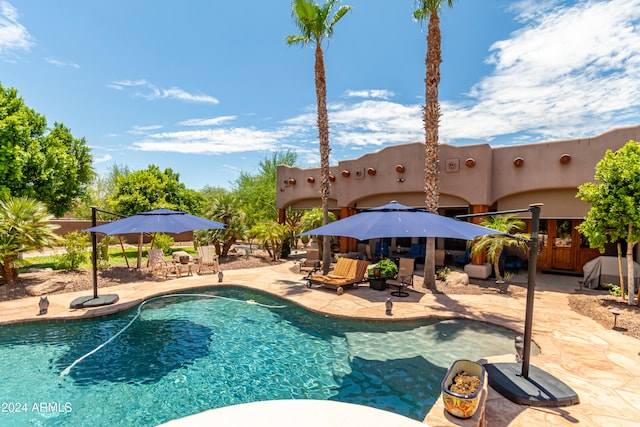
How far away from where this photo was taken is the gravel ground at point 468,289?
8.30m

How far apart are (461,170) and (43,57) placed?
870 inches

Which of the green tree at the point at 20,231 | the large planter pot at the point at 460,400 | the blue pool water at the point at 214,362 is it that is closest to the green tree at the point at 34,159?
the green tree at the point at 20,231

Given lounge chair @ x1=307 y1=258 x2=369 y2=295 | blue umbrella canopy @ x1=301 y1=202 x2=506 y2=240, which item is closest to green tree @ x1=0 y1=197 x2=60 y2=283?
lounge chair @ x1=307 y1=258 x2=369 y2=295

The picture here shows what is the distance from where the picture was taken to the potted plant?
11.6 m

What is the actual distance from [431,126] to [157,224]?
11.4 meters

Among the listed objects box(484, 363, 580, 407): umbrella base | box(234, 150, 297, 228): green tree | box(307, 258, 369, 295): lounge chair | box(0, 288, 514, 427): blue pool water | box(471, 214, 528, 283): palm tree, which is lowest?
box(0, 288, 514, 427): blue pool water

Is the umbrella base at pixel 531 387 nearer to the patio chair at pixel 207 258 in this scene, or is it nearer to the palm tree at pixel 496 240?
the palm tree at pixel 496 240

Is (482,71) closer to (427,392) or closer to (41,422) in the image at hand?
(427,392)

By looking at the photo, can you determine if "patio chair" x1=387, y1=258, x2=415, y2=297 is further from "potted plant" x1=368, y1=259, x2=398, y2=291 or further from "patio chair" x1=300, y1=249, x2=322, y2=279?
"patio chair" x1=300, y1=249, x2=322, y2=279

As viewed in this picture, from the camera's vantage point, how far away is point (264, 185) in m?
38.2

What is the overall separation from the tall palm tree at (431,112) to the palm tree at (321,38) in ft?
13.7

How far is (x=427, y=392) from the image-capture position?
5.32 meters

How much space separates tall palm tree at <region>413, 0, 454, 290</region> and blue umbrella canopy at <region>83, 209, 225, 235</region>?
911 centimetres

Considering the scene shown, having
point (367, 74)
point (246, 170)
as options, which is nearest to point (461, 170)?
point (367, 74)
